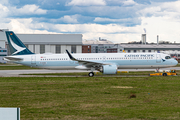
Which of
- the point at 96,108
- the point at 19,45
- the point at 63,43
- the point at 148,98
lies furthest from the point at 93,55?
the point at 63,43

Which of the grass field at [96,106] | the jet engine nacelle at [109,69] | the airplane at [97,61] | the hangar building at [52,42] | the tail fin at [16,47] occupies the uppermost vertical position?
the hangar building at [52,42]

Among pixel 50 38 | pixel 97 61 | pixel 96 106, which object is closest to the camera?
pixel 96 106

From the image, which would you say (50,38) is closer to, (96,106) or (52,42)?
(52,42)

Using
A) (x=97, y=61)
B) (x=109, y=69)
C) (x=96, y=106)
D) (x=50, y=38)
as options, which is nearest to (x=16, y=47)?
(x=97, y=61)

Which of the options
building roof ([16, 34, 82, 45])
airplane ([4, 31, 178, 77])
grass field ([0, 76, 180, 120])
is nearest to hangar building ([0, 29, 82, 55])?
building roof ([16, 34, 82, 45])

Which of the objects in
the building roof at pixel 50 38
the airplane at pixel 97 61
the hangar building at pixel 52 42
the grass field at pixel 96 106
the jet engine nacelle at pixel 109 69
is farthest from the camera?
the building roof at pixel 50 38

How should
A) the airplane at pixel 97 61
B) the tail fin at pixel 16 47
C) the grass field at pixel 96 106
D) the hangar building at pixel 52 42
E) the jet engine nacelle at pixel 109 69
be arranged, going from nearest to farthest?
the grass field at pixel 96 106
the jet engine nacelle at pixel 109 69
the airplane at pixel 97 61
the tail fin at pixel 16 47
the hangar building at pixel 52 42

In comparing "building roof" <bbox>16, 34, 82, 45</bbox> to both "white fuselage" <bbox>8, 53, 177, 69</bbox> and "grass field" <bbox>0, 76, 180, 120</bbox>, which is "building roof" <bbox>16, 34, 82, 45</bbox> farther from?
"grass field" <bbox>0, 76, 180, 120</bbox>

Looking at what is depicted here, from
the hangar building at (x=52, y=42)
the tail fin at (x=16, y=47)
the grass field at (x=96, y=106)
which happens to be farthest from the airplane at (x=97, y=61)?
the hangar building at (x=52, y=42)

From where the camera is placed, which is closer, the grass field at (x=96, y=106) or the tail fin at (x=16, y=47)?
the grass field at (x=96, y=106)

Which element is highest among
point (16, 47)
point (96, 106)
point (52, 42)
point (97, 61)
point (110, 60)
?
point (52, 42)

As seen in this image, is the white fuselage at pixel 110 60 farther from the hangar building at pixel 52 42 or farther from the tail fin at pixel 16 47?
the hangar building at pixel 52 42

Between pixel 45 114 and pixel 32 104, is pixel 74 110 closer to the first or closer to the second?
pixel 45 114

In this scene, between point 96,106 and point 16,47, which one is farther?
point 16,47
